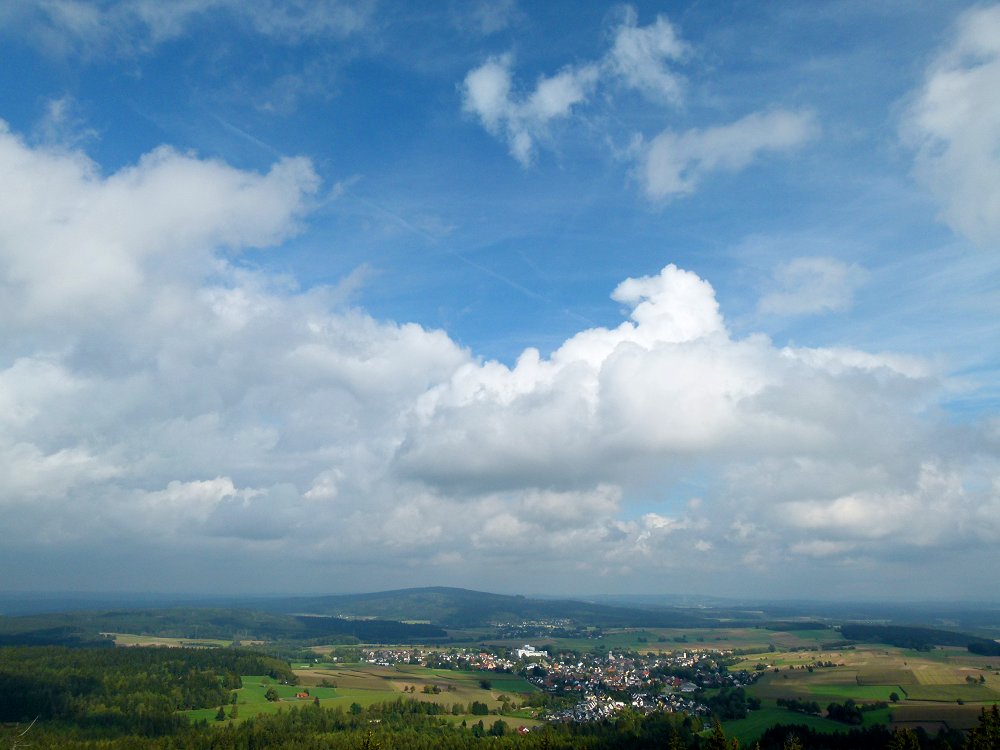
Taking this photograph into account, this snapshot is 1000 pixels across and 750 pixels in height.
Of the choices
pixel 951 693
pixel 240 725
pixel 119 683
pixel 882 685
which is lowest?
pixel 240 725

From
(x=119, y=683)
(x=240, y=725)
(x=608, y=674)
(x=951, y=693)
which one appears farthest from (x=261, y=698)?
(x=951, y=693)

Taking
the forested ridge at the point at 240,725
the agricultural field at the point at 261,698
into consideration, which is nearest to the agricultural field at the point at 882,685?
the forested ridge at the point at 240,725

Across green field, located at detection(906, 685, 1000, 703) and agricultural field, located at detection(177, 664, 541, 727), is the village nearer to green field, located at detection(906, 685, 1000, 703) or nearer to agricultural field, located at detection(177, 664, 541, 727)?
agricultural field, located at detection(177, 664, 541, 727)

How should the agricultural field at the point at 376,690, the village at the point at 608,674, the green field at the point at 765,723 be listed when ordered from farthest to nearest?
1. the village at the point at 608,674
2. the agricultural field at the point at 376,690
3. the green field at the point at 765,723

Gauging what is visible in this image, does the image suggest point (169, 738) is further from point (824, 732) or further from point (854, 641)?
point (854, 641)

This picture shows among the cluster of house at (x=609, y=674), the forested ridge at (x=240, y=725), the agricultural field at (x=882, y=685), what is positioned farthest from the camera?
the cluster of house at (x=609, y=674)

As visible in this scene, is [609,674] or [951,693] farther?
[609,674]

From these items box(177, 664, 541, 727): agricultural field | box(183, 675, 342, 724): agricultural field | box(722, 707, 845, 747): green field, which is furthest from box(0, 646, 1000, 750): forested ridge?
box(177, 664, 541, 727): agricultural field

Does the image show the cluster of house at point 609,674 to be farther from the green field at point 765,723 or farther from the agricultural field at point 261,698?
the agricultural field at point 261,698

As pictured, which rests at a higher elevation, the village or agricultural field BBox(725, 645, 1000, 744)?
agricultural field BBox(725, 645, 1000, 744)

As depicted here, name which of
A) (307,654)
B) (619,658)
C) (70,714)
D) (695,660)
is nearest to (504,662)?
(619,658)

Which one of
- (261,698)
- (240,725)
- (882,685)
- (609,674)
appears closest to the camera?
(240,725)

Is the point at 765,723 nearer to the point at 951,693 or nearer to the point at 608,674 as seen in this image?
the point at 951,693
